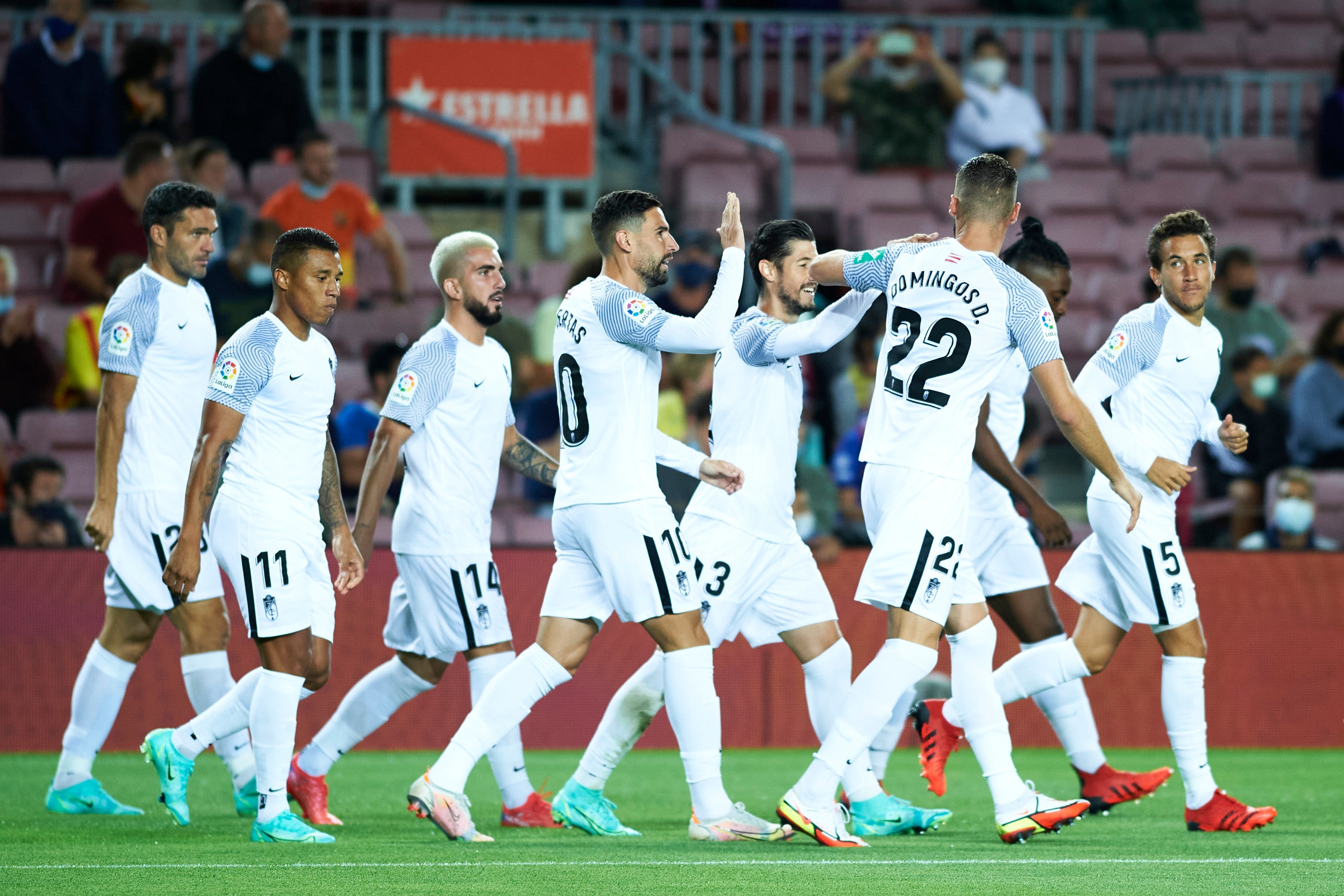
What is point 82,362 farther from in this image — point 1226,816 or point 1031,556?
point 1226,816

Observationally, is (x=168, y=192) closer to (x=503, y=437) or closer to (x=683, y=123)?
(x=503, y=437)

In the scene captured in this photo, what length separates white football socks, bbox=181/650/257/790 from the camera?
675 cm

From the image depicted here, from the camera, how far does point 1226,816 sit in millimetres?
6395

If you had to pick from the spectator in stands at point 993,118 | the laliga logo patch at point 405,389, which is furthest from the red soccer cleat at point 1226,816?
the spectator in stands at point 993,118

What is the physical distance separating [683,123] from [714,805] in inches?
378

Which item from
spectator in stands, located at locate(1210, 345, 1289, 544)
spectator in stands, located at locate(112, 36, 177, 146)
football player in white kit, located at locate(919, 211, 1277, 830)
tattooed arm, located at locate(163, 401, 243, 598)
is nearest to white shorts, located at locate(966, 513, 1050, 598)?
football player in white kit, located at locate(919, 211, 1277, 830)

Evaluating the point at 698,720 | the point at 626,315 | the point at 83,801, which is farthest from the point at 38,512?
the point at 698,720

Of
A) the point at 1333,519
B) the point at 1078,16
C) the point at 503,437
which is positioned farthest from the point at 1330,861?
the point at 1078,16

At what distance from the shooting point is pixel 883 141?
14.2 meters

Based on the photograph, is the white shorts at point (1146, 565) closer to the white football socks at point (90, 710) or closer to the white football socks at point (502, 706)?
the white football socks at point (502, 706)

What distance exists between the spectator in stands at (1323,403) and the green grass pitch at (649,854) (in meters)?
3.57

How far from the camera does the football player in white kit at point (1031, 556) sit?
703cm

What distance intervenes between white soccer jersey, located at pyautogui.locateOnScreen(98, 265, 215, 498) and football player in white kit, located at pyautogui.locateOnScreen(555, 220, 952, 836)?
6.58ft

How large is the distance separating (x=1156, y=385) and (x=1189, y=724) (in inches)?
51.5
